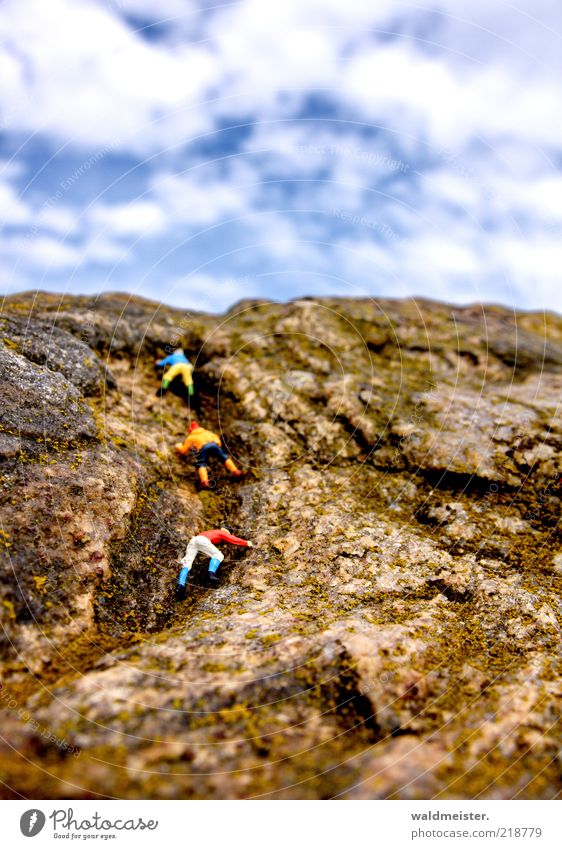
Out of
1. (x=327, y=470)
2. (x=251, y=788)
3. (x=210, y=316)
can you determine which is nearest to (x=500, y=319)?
(x=210, y=316)

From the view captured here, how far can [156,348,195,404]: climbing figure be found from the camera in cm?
1556

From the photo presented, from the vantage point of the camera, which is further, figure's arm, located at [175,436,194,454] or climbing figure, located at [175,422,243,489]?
figure's arm, located at [175,436,194,454]

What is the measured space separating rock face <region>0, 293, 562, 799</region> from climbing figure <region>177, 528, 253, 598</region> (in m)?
0.34

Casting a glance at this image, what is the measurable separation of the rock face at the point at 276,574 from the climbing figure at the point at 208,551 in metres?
0.34

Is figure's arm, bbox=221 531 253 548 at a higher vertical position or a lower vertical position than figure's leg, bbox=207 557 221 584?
higher

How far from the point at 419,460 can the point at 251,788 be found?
365 inches

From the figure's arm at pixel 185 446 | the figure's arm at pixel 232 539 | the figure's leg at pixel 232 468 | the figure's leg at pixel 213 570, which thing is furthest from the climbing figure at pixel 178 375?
the figure's leg at pixel 213 570

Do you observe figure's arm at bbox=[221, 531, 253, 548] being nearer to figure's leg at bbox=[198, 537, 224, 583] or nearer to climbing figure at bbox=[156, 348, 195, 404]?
figure's leg at bbox=[198, 537, 224, 583]

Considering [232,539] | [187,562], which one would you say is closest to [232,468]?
[232,539]

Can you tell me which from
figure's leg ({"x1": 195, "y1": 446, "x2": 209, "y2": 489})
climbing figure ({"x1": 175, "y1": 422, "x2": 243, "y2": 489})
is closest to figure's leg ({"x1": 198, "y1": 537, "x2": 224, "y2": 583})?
figure's leg ({"x1": 195, "y1": 446, "x2": 209, "y2": 489})

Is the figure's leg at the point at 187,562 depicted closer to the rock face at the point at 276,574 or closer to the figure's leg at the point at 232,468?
the rock face at the point at 276,574

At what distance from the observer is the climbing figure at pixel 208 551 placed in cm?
987
